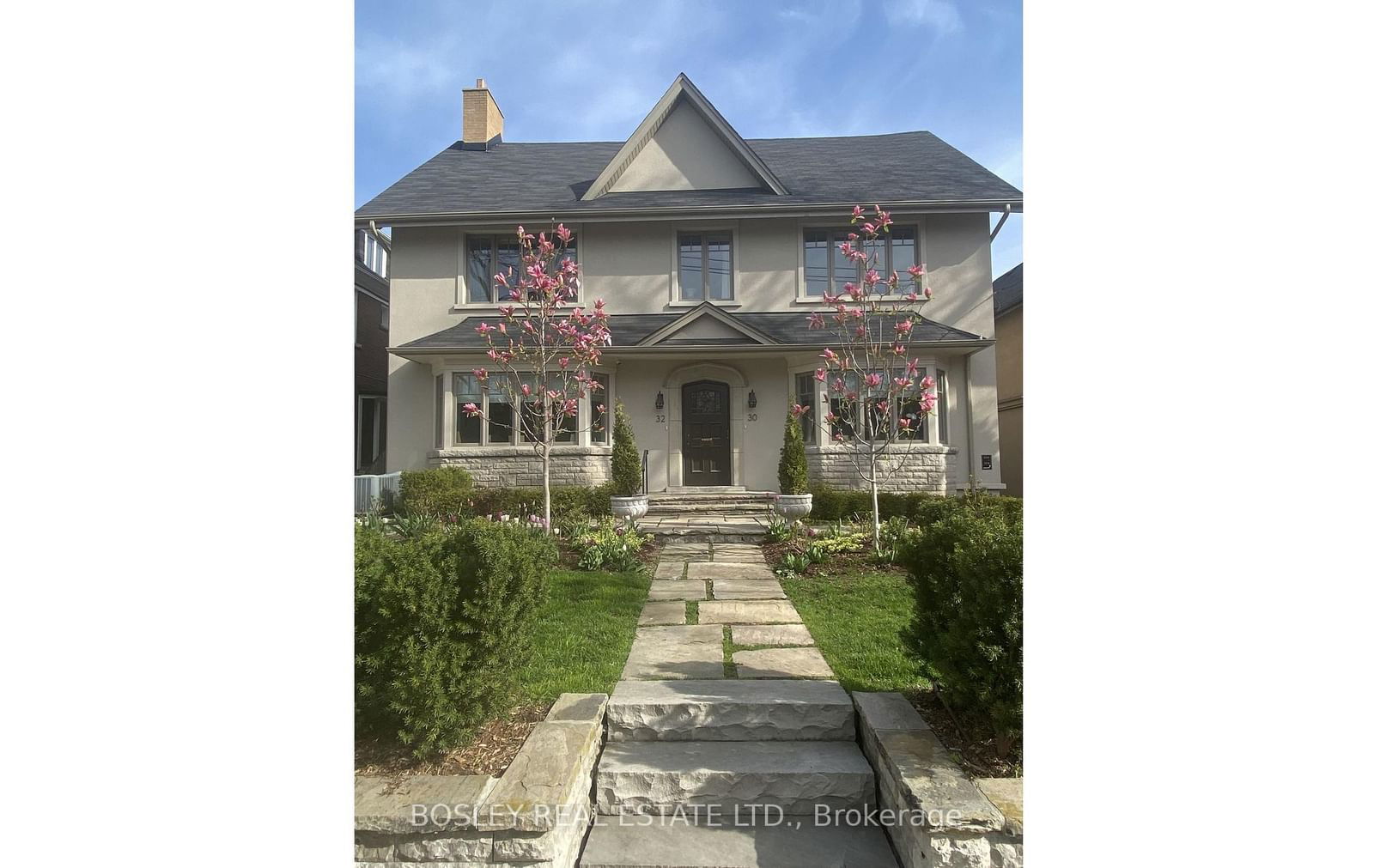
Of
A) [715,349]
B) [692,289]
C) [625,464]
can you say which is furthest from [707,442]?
[692,289]

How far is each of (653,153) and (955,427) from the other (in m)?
6.97

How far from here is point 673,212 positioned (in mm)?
10281

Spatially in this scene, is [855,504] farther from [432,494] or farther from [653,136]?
[653,136]

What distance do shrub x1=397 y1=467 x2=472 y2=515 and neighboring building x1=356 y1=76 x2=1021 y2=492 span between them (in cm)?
92

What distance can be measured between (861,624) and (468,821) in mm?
2976

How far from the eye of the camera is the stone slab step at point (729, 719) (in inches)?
101

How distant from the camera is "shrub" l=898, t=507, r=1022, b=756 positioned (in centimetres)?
194

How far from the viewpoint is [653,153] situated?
10.8m

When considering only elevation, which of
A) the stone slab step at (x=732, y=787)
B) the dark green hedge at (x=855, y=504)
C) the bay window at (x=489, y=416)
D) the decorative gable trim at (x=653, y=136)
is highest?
the decorative gable trim at (x=653, y=136)

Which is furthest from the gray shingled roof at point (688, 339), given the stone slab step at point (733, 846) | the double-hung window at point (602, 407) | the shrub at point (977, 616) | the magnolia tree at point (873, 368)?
the stone slab step at point (733, 846)

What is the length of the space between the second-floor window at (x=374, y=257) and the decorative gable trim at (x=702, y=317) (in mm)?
6461

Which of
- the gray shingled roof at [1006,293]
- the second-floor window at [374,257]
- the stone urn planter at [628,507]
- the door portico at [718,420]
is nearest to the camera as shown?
the stone urn planter at [628,507]

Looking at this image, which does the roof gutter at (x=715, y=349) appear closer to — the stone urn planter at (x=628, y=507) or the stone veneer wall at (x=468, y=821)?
the stone urn planter at (x=628, y=507)

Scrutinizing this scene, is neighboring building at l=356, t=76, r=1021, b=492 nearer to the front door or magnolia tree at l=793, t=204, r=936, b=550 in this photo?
the front door
